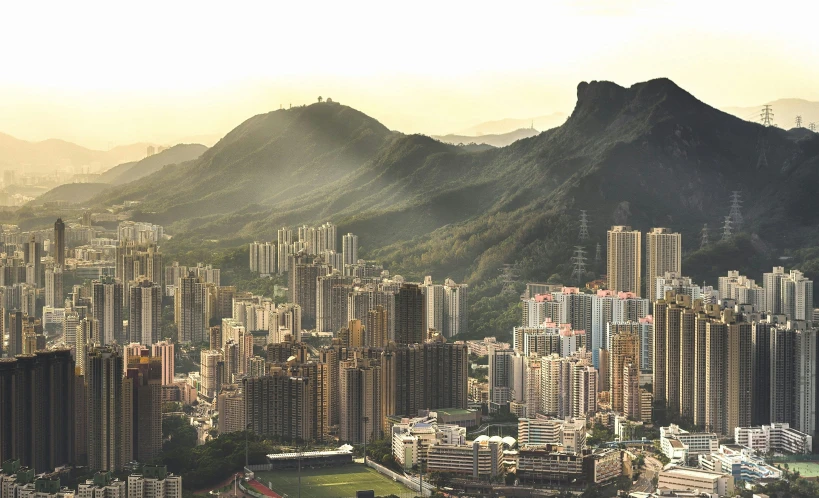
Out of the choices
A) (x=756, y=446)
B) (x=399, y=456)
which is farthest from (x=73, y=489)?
(x=756, y=446)

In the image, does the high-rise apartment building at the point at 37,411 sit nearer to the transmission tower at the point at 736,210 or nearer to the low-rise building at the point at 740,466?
the low-rise building at the point at 740,466

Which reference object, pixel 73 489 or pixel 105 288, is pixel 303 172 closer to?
pixel 105 288

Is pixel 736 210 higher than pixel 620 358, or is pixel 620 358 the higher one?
pixel 736 210

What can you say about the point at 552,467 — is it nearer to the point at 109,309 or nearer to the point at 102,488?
the point at 102,488

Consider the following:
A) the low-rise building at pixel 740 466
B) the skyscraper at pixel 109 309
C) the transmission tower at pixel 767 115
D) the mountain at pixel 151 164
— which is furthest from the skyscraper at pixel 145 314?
the transmission tower at pixel 767 115

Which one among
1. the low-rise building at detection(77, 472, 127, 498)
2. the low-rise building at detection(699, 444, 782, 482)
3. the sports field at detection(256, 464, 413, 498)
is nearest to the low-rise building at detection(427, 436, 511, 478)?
the sports field at detection(256, 464, 413, 498)

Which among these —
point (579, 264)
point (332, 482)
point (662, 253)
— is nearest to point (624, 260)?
point (662, 253)
